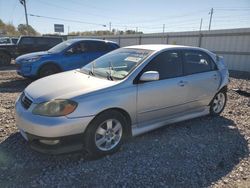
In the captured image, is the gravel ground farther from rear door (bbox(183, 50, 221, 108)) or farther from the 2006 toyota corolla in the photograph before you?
rear door (bbox(183, 50, 221, 108))

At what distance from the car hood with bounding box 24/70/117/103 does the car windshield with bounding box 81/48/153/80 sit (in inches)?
9.1

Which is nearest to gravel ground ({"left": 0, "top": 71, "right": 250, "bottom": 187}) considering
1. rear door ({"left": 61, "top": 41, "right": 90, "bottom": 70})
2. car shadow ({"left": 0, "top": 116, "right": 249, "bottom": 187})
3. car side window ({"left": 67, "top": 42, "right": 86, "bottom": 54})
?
car shadow ({"left": 0, "top": 116, "right": 249, "bottom": 187})

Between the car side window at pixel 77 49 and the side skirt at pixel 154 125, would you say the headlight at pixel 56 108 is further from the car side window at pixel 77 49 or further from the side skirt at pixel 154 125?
the car side window at pixel 77 49

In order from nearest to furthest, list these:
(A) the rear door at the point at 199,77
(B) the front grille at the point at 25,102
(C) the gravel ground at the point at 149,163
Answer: (C) the gravel ground at the point at 149,163
(B) the front grille at the point at 25,102
(A) the rear door at the point at 199,77

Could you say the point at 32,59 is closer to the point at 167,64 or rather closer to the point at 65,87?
the point at 65,87

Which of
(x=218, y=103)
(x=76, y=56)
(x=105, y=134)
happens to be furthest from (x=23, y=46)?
(x=105, y=134)

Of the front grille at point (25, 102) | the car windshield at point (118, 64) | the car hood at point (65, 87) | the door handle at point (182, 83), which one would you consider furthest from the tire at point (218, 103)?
the front grille at point (25, 102)

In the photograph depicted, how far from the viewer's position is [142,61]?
3908mm

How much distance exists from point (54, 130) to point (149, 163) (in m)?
1.39

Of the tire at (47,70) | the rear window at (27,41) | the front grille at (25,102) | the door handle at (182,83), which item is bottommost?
the tire at (47,70)

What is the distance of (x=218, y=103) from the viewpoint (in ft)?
17.8

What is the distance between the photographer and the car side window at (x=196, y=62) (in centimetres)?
455

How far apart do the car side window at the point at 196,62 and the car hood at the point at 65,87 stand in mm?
1698

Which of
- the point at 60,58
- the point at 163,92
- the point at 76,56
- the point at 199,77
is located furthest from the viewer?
the point at 76,56
